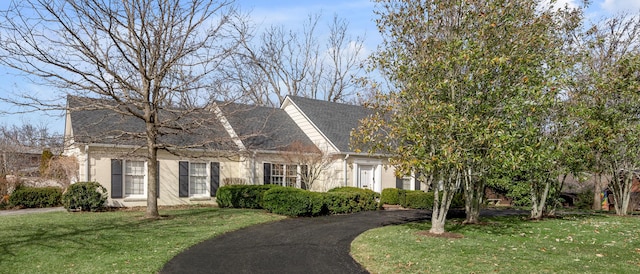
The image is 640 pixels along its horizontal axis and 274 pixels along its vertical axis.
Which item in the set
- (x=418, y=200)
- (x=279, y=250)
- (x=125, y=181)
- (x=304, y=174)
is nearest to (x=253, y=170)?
(x=304, y=174)

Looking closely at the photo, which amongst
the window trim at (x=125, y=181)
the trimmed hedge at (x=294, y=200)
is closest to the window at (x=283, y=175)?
the trimmed hedge at (x=294, y=200)

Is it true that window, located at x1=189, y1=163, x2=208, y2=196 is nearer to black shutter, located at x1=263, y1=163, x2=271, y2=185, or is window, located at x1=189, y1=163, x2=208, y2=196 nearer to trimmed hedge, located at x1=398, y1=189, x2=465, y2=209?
black shutter, located at x1=263, y1=163, x2=271, y2=185

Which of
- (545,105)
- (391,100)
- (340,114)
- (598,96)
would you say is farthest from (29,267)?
(340,114)

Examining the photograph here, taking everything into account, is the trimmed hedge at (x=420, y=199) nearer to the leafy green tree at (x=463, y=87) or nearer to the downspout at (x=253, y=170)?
the downspout at (x=253, y=170)

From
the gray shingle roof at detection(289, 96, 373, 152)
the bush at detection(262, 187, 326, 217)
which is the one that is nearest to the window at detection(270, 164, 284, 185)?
the gray shingle roof at detection(289, 96, 373, 152)

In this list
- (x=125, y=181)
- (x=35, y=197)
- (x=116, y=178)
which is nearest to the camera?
(x=116, y=178)

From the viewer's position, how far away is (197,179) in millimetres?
19438

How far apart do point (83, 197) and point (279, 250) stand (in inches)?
374

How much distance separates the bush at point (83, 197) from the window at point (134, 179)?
1.85m

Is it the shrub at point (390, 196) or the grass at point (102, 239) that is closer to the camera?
the grass at point (102, 239)

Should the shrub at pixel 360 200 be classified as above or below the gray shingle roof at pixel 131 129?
below

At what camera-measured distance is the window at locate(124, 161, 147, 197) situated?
17631 mm

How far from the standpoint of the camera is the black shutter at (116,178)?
56.4 feet

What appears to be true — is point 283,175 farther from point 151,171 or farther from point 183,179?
point 151,171
